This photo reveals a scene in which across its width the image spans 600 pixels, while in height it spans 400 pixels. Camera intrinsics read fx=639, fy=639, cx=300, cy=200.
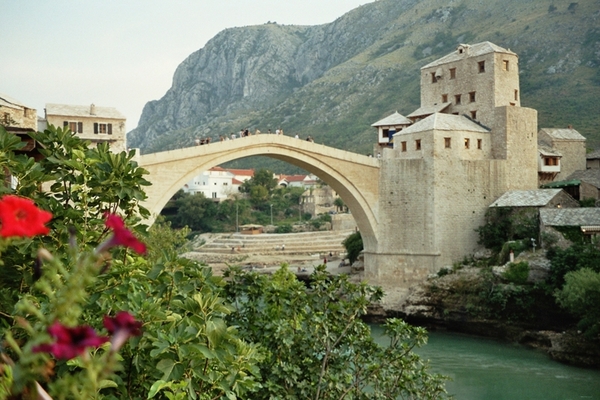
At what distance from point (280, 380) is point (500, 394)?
401 inches

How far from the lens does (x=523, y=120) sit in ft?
78.4

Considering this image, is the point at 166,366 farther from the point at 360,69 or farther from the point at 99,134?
the point at 360,69

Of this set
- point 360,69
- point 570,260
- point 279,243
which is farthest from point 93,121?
point 360,69

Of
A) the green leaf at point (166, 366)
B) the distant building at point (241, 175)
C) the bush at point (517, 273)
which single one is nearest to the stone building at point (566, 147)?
the bush at point (517, 273)

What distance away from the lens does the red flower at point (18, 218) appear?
106 centimetres

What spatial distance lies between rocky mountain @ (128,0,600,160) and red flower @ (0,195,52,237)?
41550 millimetres

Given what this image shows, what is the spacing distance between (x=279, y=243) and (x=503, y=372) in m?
28.9

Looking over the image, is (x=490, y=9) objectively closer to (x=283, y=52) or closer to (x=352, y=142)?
(x=352, y=142)

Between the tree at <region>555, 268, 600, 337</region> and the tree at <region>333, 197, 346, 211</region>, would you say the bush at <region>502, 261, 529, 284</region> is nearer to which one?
the tree at <region>555, 268, 600, 337</region>

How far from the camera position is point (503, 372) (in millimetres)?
16391

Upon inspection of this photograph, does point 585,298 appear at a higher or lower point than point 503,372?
higher

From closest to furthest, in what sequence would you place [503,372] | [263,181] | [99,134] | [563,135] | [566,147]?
[503,372] < [99,134] < [566,147] < [563,135] < [263,181]

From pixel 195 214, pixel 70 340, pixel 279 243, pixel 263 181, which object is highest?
pixel 263 181

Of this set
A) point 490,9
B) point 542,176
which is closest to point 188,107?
point 490,9
